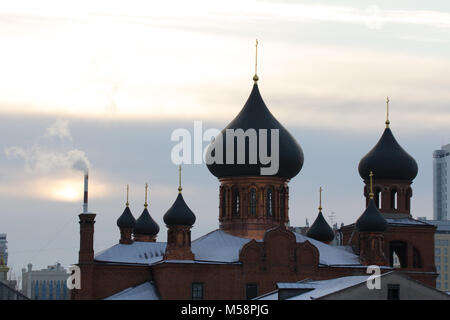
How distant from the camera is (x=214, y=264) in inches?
2073

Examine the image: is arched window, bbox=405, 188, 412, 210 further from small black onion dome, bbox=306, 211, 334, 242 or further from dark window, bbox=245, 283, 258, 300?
dark window, bbox=245, 283, 258, 300

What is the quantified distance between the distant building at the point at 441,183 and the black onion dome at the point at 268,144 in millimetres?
94141

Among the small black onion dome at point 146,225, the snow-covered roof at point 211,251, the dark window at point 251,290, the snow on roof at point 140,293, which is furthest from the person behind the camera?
the small black onion dome at point 146,225

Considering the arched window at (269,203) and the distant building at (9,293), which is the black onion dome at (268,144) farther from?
the distant building at (9,293)

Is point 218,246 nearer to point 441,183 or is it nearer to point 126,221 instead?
point 126,221

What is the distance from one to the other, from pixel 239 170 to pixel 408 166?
8.05 metres

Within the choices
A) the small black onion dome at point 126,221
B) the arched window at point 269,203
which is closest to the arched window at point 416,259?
the arched window at point 269,203

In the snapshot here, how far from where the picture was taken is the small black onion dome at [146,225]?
62.6m

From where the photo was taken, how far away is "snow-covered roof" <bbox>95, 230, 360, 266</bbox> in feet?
176

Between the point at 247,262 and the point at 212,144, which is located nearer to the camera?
the point at 247,262
